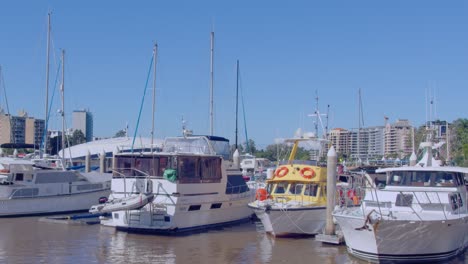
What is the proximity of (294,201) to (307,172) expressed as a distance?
136 centimetres

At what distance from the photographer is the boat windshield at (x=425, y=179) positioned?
18.3 meters

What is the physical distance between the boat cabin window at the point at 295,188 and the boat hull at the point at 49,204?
539 inches

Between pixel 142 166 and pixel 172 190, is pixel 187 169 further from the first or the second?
pixel 142 166

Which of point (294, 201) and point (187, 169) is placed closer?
point (294, 201)

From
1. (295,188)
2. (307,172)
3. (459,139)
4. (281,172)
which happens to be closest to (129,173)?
(281,172)

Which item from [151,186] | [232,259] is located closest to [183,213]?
[151,186]

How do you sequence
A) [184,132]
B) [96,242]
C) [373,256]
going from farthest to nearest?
[184,132] → [96,242] → [373,256]

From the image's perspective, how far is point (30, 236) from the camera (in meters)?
22.6

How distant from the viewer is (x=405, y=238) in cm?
1606

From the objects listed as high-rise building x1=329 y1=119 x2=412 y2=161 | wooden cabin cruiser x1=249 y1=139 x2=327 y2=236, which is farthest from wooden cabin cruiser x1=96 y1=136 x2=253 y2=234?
high-rise building x1=329 y1=119 x2=412 y2=161

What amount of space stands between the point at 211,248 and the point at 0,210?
45.3 ft

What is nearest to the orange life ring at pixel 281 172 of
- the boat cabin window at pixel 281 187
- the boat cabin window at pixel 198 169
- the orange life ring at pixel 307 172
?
the boat cabin window at pixel 281 187

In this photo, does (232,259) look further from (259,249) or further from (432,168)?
(432,168)

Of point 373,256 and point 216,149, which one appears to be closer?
point 373,256
